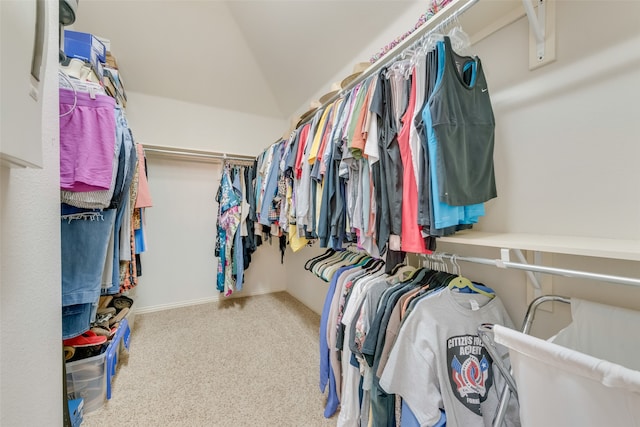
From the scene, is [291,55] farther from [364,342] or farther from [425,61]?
[364,342]

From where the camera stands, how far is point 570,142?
2.80ft

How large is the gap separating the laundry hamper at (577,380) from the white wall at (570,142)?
0.17 meters

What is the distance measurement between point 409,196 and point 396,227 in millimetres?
123

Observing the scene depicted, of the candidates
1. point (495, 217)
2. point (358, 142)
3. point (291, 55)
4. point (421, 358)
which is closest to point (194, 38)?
point (291, 55)

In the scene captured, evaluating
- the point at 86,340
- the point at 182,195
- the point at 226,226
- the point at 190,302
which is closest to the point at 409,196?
the point at 86,340

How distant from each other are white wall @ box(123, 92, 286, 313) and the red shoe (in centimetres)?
132

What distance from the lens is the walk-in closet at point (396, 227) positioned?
545mm

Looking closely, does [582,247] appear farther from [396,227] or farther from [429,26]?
[429,26]

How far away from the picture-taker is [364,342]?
97 centimetres

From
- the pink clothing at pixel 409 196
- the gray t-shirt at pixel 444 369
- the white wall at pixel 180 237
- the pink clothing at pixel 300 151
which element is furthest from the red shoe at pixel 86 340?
the pink clothing at pixel 409 196

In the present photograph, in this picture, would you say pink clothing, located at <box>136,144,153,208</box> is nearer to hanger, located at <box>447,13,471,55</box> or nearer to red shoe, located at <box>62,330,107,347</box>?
red shoe, located at <box>62,330,107,347</box>

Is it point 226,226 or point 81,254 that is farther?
point 226,226

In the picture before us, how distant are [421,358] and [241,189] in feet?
7.93

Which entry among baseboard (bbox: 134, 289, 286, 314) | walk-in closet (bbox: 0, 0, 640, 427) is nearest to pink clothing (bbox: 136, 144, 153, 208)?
walk-in closet (bbox: 0, 0, 640, 427)
